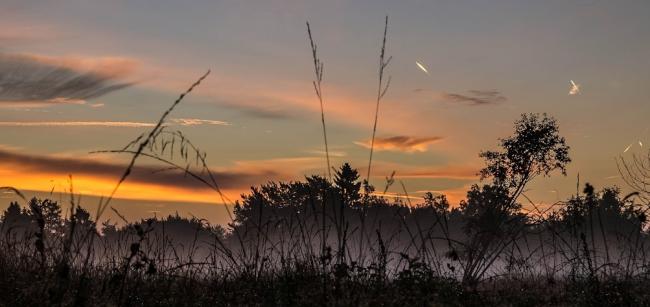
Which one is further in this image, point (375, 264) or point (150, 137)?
point (375, 264)

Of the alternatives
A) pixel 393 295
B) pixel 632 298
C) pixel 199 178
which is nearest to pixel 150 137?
pixel 199 178

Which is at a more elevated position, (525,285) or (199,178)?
(199,178)

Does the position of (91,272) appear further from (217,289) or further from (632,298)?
(632,298)

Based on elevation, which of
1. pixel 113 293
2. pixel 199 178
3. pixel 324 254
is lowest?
pixel 113 293

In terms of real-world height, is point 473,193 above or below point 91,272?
above

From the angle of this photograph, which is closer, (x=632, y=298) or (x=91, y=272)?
(x=632, y=298)

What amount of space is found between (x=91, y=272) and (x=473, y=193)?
223ft

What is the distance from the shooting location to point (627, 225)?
6850 cm

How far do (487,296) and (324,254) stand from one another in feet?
5.67

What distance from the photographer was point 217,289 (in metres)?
6.19

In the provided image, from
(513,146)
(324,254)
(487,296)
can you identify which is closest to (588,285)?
(487,296)

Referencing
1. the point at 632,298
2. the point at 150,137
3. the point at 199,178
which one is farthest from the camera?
the point at 632,298

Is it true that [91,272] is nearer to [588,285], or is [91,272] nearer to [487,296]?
[487,296]

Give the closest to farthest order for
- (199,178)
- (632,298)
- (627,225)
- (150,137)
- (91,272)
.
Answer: (150,137), (199,178), (632,298), (91,272), (627,225)
